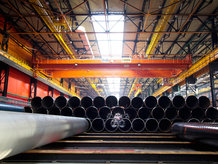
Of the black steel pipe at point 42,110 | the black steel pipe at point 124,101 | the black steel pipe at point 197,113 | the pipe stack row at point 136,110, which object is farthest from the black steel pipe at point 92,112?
the black steel pipe at point 197,113

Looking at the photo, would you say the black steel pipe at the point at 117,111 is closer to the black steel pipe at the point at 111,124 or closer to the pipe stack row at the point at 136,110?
the pipe stack row at the point at 136,110

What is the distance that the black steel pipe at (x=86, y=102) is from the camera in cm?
457

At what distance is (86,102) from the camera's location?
466 cm

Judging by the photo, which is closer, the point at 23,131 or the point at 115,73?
the point at 23,131

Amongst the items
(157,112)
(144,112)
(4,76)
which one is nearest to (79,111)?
(144,112)

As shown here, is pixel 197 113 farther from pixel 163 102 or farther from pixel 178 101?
pixel 163 102

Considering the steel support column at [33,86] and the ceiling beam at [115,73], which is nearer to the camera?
the ceiling beam at [115,73]

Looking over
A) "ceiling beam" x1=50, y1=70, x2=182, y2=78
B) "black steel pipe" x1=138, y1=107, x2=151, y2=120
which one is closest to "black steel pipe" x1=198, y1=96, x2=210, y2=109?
"black steel pipe" x1=138, y1=107, x2=151, y2=120

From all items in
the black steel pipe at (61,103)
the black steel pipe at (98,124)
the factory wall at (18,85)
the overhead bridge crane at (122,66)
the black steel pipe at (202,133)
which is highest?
the overhead bridge crane at (122,66)

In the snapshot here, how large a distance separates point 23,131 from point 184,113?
4018 millimetres

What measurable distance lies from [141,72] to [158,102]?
15.3 ft

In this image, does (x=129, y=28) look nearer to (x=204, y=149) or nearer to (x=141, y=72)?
(x=141, y=72)

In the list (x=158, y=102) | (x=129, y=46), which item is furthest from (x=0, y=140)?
(x=129, y=46)

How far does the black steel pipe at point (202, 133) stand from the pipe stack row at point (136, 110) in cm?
105
